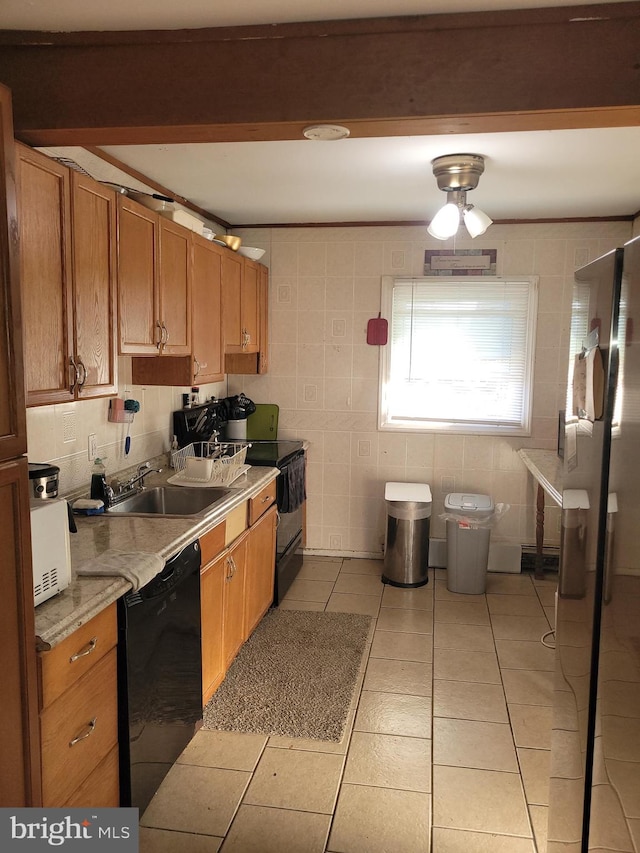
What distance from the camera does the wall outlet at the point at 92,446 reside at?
3.04 meters

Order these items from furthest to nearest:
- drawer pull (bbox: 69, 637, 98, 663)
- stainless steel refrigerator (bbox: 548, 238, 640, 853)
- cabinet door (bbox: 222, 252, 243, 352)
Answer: cabinet door (bbox: 222, 252, 243, 352), drawer pull (bbox: 69, 637, 98, 663), stainless steel refrigerator (bbox: 548, 238, 640, 853)

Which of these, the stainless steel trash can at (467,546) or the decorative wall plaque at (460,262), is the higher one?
the decorative wall plaque at (460,262)

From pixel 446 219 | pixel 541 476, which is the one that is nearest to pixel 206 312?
pixel 446 219

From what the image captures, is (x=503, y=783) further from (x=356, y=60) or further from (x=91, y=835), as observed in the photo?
(x=356, y=60)

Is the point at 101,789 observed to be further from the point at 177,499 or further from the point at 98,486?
the point at 177,499

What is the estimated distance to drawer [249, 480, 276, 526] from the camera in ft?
11.2

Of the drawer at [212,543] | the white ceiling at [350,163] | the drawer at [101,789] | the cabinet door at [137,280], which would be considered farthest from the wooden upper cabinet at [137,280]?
the drawer at [101,789]

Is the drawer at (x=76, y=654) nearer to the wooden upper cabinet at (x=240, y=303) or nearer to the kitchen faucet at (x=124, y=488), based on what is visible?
the kitchen faucet at (x=124, y=488)

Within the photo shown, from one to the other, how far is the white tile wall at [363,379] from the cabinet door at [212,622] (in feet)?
6.75

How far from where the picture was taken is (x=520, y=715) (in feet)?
9.55

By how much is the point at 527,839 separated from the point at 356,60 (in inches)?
95.6

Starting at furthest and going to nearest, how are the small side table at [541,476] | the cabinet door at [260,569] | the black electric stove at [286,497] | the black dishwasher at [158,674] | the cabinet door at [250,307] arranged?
1. the cabinet door at [250,307]
2. the black electric stove at [286,497]
3. the small side table at [541,476]
4. the cabinet door at [260,569]
5. the black dishwasher at [158,674]

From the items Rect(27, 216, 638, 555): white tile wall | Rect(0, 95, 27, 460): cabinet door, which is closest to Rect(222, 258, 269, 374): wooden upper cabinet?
Rect(27, 216, 638, 555): white tile wall

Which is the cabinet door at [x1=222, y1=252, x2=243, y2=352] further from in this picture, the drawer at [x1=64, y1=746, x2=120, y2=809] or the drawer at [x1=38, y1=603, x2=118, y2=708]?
the drawer at [x1=64, y1=746, x2=120, y2=809]
